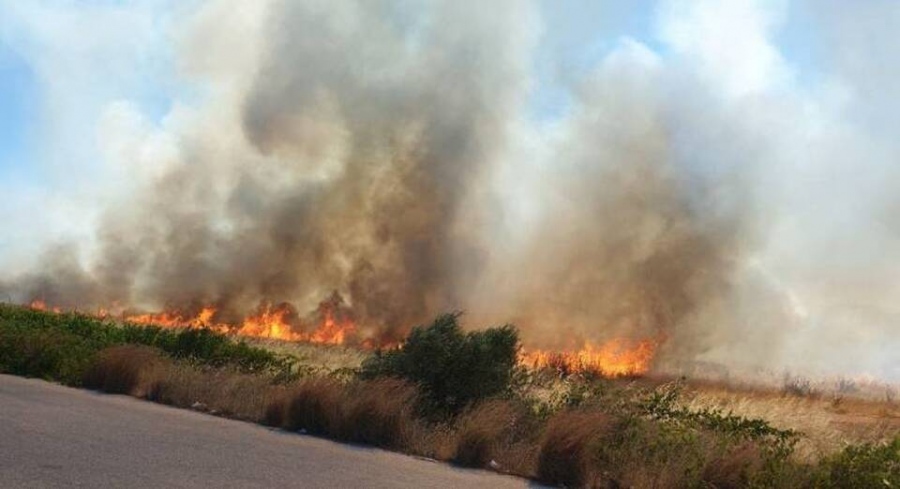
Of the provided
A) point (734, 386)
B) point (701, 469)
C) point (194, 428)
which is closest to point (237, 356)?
point (194, 428)

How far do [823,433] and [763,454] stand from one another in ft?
26.4

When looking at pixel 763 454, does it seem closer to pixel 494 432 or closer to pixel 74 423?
pixel 494 432

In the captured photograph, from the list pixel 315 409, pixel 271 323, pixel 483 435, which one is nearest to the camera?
pixel 483 435

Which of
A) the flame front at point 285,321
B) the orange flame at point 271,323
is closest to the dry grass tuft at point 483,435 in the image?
the orange flame at point 271,323

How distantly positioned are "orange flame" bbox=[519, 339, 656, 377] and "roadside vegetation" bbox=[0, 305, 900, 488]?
71.0 feet

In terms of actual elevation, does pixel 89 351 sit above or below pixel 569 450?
above

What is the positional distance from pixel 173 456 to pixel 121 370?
706 centimetres

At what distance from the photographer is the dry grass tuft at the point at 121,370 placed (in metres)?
14.6

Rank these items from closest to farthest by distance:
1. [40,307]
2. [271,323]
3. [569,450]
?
1. [569,450]
2. [40,307]
3. [271,323]

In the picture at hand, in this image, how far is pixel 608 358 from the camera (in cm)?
4434

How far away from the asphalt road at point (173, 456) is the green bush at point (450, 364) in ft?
8.94

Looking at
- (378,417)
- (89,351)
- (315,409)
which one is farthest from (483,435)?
(89,351)

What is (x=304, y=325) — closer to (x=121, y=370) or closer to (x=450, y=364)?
(x=121, y=370)

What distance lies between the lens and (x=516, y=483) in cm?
933
